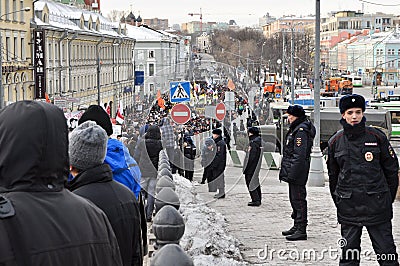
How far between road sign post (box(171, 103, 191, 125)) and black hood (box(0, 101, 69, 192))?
37.9 feet

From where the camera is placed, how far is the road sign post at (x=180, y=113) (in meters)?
14.7

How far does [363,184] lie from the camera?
22.1ft

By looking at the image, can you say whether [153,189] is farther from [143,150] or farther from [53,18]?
[53,18]

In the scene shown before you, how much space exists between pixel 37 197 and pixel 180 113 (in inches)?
494

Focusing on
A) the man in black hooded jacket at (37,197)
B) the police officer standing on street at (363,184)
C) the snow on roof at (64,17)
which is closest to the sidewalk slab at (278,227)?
the police officer standing on street at (363,184)

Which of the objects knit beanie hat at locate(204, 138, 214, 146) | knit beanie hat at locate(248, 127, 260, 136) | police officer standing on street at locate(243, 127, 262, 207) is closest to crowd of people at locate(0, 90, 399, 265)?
police officer standing on street at locate(243, 127, 262, 207)

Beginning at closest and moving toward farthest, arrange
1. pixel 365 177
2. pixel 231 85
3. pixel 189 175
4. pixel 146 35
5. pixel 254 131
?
pixel 365 177, pixel 231 85, pixel 254 131, pixel 189 175, pixel 146 35

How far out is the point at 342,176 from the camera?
683 cm

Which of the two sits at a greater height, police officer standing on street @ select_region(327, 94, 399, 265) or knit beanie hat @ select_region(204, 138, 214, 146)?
police officer standing on street @ select_region(327, 94, 399, 265)

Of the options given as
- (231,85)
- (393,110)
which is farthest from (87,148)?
(393,110)

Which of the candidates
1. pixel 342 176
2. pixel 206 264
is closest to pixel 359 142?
pixel 342 176

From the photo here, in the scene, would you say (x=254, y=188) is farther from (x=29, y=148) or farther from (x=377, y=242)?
(x=29, y=148)

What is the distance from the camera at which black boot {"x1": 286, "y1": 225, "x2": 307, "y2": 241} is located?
32.2 ft

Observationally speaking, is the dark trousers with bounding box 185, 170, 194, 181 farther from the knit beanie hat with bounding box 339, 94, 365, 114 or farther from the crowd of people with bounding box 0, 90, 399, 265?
the knit beanie hat with bounding box 339, 94, 365, 114
